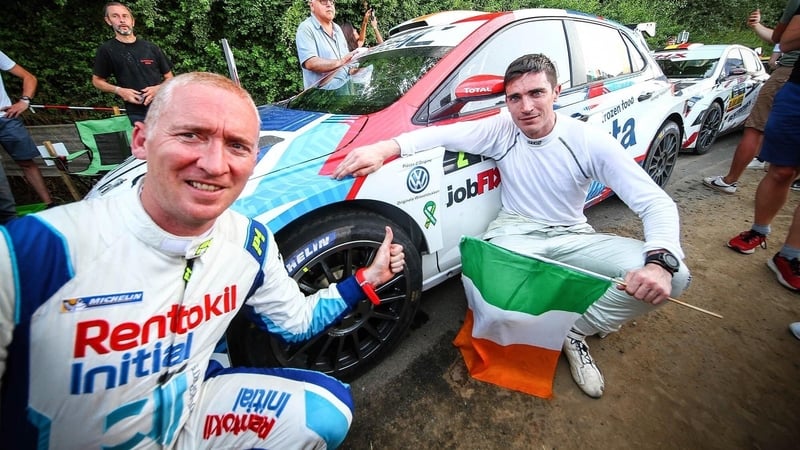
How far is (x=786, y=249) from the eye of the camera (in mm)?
2439

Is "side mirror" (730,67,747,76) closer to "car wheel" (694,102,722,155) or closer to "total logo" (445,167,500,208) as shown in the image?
"car wheel" (694,102,722,155)

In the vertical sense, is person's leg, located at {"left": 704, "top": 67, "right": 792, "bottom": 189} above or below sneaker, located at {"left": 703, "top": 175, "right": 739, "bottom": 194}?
above

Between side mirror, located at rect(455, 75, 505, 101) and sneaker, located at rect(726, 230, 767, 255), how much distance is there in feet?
7.94

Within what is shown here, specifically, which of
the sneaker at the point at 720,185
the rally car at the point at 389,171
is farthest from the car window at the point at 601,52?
the sneaker at the point at 720,185

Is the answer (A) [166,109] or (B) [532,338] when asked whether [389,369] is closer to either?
(B) [532,338]

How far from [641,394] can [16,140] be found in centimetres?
534

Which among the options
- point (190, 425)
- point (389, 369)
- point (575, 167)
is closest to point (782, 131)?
point (575, 167)

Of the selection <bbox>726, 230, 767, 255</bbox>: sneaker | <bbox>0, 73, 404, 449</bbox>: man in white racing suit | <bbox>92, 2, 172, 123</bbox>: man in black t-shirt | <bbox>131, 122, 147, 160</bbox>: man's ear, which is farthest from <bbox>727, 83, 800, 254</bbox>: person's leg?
<bbox>92, 2, 172, 123</bbox>: man in black t-shirt

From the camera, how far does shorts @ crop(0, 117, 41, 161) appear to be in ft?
10.6

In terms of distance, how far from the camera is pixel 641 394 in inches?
65.8

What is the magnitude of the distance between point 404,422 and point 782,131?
3219 millimetres

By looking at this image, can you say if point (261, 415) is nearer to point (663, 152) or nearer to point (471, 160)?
point (471, 160)

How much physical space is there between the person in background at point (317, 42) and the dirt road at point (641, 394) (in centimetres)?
227

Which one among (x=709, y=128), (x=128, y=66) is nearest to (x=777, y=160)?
(x=709, y=128)
